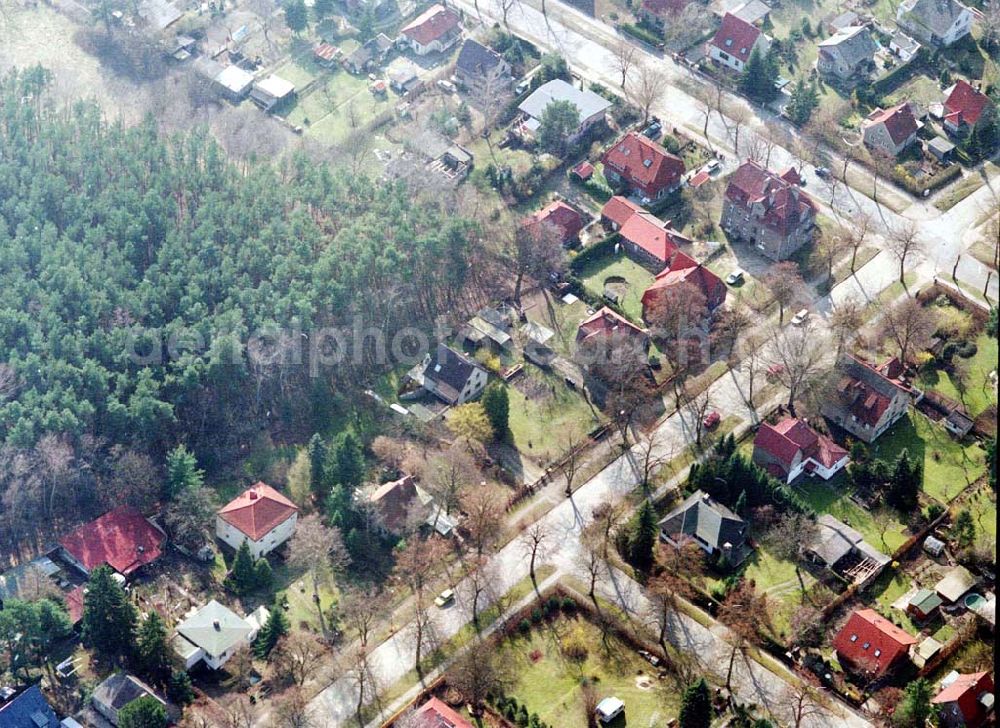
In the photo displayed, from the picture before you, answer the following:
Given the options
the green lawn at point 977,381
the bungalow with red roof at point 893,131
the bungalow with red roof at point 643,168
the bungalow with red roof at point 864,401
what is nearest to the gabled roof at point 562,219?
the bungalow with red roof at point 643,168

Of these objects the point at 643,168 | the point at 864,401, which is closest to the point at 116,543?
the point at 864,401

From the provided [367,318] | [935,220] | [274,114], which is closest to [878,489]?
[935,220]

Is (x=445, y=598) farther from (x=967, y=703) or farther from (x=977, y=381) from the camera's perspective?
(x=977, y=381)

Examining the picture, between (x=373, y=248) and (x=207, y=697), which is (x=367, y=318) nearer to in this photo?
(x=373, y=248)

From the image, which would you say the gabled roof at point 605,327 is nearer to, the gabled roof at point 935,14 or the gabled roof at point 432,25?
the gabled roof at point 432,25

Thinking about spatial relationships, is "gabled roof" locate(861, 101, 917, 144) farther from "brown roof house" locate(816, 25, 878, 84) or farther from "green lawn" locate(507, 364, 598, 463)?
"green lawn" locate(507, 364, 598, 463)

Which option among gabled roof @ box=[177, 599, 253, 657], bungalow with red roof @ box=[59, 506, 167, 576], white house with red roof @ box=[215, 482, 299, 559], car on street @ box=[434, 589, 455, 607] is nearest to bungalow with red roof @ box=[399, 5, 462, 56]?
white house with red roof @ box=[215, 482, 299, 559]
